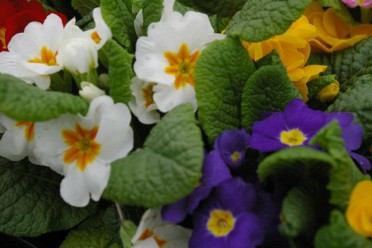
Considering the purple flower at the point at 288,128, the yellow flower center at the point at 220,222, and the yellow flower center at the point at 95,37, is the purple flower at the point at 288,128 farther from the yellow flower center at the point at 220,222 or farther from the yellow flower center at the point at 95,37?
the yellow flower center at the point at 95,37

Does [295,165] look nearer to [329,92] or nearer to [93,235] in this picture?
[329,92]

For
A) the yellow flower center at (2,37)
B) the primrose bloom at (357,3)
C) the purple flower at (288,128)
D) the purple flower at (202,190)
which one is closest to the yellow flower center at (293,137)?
the purple flower at (288,128)

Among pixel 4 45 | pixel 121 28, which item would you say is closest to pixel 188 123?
pixel 121 28

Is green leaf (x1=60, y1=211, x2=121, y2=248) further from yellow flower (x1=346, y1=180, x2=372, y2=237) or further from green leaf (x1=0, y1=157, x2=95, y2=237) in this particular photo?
yellow flower (x1=346, y1=180, x2=372, y2=237)

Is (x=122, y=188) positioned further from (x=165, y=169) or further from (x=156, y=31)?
(x=156, y=31)

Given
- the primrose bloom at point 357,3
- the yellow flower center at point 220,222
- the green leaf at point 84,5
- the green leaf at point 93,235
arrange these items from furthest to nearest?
1. the green leaf at point 84,5
2. the primrose bloom at point 357,3
3. the green leaf at point 93,235
4. the yellow flower center at point 220,222

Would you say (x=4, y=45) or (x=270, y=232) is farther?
(x=4, y=45)

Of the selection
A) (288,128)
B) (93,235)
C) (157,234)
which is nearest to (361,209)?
(288,128)
